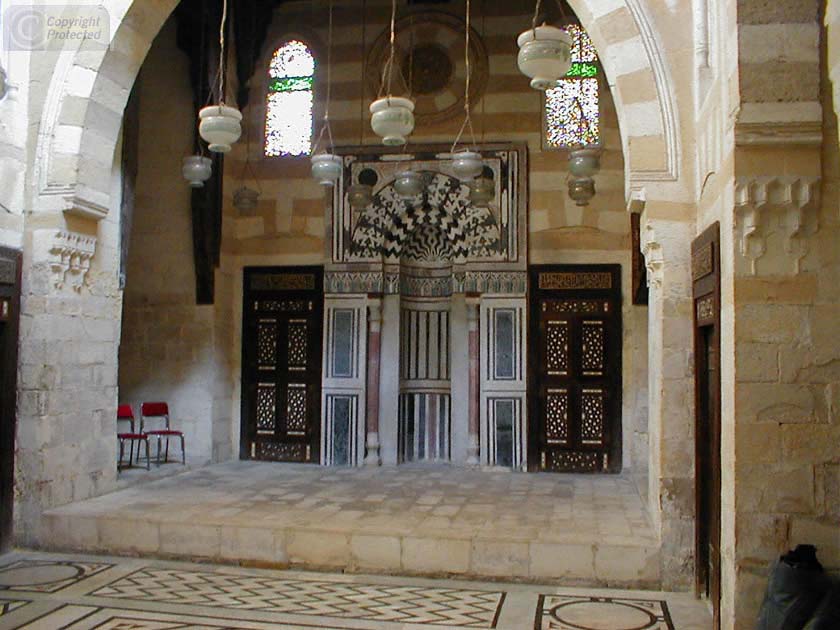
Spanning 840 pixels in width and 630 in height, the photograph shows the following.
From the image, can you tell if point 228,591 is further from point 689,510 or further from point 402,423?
point 402,423

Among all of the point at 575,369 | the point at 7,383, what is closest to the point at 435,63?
the point at 575,369

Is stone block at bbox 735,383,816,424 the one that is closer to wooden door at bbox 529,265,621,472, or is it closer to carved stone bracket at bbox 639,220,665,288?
carved stone bracket at bbox 639,220,665,288

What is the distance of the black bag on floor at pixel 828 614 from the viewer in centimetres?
288

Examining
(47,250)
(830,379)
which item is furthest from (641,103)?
(47,250)

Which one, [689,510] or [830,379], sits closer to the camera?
[830,379]

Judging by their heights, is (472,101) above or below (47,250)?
above

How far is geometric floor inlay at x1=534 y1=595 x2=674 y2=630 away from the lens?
4.04m

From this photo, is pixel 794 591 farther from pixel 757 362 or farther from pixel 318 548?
pixel 318 548

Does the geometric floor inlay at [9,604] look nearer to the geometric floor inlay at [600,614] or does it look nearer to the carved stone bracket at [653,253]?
the geometric floor inlay at [600,614]

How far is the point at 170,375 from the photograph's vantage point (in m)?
8.18

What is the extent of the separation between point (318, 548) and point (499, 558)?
1.11 metres

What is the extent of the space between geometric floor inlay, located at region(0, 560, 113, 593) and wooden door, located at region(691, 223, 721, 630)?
3496 mm

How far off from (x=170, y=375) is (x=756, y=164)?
6.23 meters

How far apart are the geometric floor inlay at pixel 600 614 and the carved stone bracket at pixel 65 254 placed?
12.4 feet
